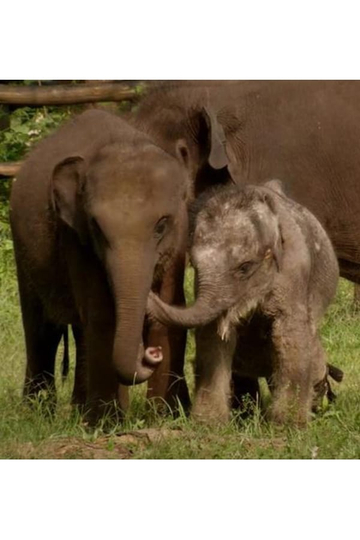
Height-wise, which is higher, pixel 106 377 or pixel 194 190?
pixel 194 190

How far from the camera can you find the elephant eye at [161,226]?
6359 millimetres

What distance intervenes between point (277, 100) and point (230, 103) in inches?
9.9

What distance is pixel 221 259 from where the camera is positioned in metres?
6.42

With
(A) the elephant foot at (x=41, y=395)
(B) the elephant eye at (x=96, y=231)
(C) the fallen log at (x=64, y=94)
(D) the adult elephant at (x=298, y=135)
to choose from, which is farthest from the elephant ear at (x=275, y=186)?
(C) the fallen log at (x=64, y=94)

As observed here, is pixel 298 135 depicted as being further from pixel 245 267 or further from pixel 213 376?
pixel 213 376

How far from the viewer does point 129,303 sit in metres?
6.18

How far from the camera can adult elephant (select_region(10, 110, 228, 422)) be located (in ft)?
20.5

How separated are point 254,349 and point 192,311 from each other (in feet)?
2.03

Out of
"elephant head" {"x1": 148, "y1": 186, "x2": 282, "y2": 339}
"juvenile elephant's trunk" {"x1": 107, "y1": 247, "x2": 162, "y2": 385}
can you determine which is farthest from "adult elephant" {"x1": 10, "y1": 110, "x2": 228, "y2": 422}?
"elephant head" {"x1": 148, "y1": 186, "x2": 282, "y2": 339}

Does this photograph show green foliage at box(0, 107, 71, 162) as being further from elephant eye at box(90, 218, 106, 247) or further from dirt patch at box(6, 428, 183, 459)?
dirt patch at box(6, 428, 183, 459)

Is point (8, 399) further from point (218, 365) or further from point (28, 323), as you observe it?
point (218, 365)

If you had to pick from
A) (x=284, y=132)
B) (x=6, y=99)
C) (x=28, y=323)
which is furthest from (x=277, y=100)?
(x=6, y=99)

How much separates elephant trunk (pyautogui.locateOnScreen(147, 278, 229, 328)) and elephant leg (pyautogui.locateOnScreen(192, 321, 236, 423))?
0.18m

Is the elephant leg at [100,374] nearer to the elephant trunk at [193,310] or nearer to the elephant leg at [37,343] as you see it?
the elephant trunk at [193,310]
